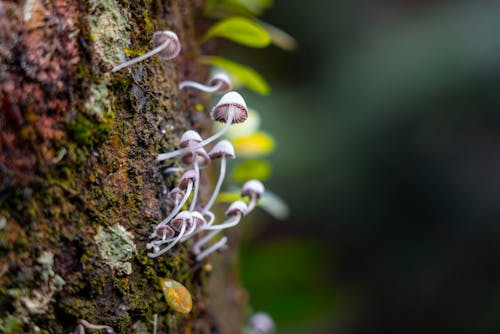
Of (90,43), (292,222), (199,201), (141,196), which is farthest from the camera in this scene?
(292,222)

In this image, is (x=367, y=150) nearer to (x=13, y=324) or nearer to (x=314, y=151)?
(x=314, y=151)

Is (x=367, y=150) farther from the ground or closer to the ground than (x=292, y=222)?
farther from the ground

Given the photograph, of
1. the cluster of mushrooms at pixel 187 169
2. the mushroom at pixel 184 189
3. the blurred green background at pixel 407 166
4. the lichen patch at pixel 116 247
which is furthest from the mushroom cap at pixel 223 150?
the blurred green background at pixel 407 166

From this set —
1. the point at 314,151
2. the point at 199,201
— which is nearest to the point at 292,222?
A: the point at 314,151

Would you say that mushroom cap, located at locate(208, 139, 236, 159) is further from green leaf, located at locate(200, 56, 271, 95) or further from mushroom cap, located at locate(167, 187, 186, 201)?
green leaf, located at locate(200, 56, 271, 95)

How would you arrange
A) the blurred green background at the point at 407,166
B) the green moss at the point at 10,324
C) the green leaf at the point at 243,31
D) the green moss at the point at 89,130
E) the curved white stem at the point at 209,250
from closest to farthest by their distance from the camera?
the green moss at the point at 10,324, the green moss at the point at 89,130, the curved white stem at the point at 209,250, the green leaf at the point at 243,31, the blurred green background at the point at 407,166

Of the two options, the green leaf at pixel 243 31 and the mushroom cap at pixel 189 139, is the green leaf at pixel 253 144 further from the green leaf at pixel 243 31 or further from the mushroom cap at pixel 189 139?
the mushroom cap at pixel 189 139
